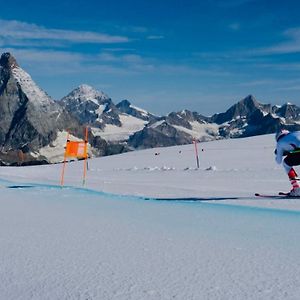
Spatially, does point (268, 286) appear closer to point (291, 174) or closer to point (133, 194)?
point (291, 174)

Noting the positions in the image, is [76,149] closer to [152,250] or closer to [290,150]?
[290,150]

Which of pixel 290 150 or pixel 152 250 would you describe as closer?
pixel 152 250

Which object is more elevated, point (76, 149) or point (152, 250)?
point (76, 149)

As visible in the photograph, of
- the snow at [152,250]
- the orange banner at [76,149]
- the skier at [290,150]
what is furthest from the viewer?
the orange banner at [76,149]

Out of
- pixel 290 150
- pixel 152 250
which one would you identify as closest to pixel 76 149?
pixel 290 150

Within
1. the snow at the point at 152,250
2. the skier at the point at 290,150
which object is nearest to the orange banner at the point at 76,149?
the snow at the point at 152,250

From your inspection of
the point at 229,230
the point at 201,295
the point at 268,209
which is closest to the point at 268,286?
the point at 201,295

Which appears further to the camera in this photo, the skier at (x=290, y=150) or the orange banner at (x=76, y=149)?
the orange banner at (x=76, y=149)

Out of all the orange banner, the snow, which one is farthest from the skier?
the orange banner

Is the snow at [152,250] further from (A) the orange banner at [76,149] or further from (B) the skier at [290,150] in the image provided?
(A) the orange banner at [76,149]

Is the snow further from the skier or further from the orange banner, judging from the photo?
the orange banner

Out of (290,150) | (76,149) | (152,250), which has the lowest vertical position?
(152,250)

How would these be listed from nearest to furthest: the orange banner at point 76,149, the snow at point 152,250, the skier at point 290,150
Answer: the snow at point 152,250, the skier at point 290,150, the orange banner at point 76,149

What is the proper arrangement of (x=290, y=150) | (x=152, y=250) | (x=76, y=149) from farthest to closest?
(x=76, y=149)
(x=290, y=150)
(x=152, y=250)
